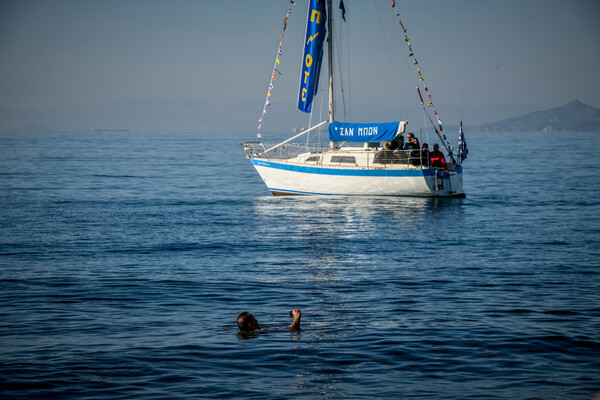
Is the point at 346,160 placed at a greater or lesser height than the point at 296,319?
greater

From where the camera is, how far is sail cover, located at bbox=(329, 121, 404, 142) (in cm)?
3788

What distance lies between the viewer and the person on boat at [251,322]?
12.8 meters

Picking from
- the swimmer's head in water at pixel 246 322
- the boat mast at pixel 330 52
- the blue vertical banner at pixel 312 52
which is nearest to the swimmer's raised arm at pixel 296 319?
the swimmer's head in water at pixel 246 322

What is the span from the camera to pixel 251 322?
12.9m

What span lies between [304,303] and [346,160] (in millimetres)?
23086

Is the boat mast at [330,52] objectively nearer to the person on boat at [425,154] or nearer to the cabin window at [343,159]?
the cabin window at [343,159]

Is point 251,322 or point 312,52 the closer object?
point 251,322

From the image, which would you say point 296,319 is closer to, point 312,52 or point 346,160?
point 346,160

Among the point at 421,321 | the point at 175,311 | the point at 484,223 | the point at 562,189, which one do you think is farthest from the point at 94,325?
the point at 562,189

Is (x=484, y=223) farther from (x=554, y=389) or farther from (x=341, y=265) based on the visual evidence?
(x=554, y=389)

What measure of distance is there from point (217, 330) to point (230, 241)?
38.6 ft

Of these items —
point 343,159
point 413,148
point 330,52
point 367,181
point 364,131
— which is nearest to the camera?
point 413,148

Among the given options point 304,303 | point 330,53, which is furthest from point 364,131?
point 304,303

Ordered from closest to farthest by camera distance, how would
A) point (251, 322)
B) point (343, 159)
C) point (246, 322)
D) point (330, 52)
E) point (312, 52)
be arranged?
point (246, 322) < point (251, 322) < point (343, 159) < point (312, 52) < point (330, 52)
